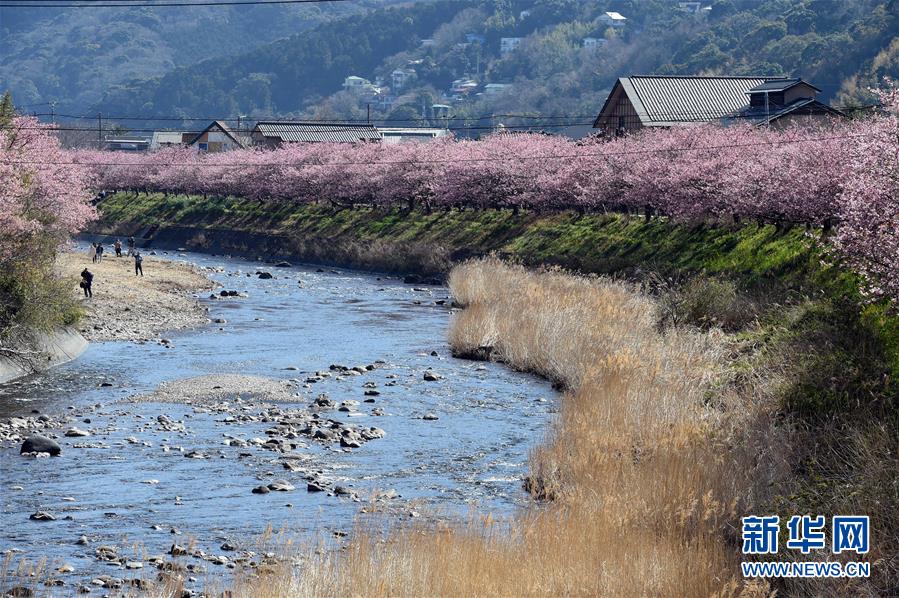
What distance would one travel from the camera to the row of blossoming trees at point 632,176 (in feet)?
79.3

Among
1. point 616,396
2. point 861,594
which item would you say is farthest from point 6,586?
point 616,396

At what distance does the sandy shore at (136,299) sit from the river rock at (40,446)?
1938 cm

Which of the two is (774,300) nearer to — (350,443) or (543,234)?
(350,443)

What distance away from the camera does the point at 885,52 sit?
117812 millimetres

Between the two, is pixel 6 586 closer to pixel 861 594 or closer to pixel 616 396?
pixel 861 594

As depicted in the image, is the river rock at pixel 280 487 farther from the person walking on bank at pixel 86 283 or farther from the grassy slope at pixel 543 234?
the person walking on bank at pixel 86 283

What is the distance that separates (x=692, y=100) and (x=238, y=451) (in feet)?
244

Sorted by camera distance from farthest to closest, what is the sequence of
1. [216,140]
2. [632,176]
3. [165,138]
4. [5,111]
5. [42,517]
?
[165,138]
[216,140]
[632,176]
[5,111]
[42,517]

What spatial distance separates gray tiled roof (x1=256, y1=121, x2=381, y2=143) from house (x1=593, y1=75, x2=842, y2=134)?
150 feet

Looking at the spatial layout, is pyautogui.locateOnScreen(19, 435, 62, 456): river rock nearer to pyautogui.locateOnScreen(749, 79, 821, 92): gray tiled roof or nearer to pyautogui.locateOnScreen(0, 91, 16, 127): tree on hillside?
pyautogui.locateOnScreen(0, 91, 16, 127): tree on hillside

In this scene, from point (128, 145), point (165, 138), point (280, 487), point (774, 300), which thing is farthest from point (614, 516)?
point (128, 145)

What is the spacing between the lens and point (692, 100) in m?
93.1

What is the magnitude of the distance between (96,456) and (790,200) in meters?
A: 33.9

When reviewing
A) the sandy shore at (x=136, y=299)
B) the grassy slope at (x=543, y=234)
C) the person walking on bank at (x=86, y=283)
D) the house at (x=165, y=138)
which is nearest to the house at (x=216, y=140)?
the house at (x=165, y=138)
